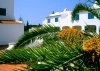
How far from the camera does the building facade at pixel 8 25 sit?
807 inches

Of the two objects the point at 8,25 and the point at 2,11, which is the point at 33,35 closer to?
the point at 8,25

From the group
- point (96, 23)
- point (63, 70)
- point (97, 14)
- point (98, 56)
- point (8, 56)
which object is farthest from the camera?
point (96, 23)

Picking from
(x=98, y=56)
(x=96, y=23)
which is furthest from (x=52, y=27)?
(x=96, y=23)

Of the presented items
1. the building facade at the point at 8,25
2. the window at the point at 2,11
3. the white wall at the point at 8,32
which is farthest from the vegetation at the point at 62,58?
the window at the point at 2,11

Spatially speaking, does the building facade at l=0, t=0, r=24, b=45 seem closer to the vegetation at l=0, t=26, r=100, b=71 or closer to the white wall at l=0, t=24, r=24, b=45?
the white wall at l=0, t=24, r=24, b=45

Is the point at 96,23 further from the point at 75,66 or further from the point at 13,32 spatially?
the point at 75,66

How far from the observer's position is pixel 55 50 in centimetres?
206

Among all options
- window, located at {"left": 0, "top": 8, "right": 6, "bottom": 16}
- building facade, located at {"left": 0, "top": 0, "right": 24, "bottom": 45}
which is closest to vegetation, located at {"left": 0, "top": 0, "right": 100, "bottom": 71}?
building facade, located at {"left": 0, "top": 0, "right": 24, "bottom": 45}

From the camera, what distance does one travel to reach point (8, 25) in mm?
20609

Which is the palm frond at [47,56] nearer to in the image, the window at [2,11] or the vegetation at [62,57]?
the vegetation at [62,57]

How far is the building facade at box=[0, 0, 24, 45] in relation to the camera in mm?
20500

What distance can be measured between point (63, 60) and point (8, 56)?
30.3 inches

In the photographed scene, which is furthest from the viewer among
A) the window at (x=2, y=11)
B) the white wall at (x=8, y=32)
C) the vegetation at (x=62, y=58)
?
the window at (x=2, y=11)

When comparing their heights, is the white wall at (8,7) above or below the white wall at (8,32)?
above
